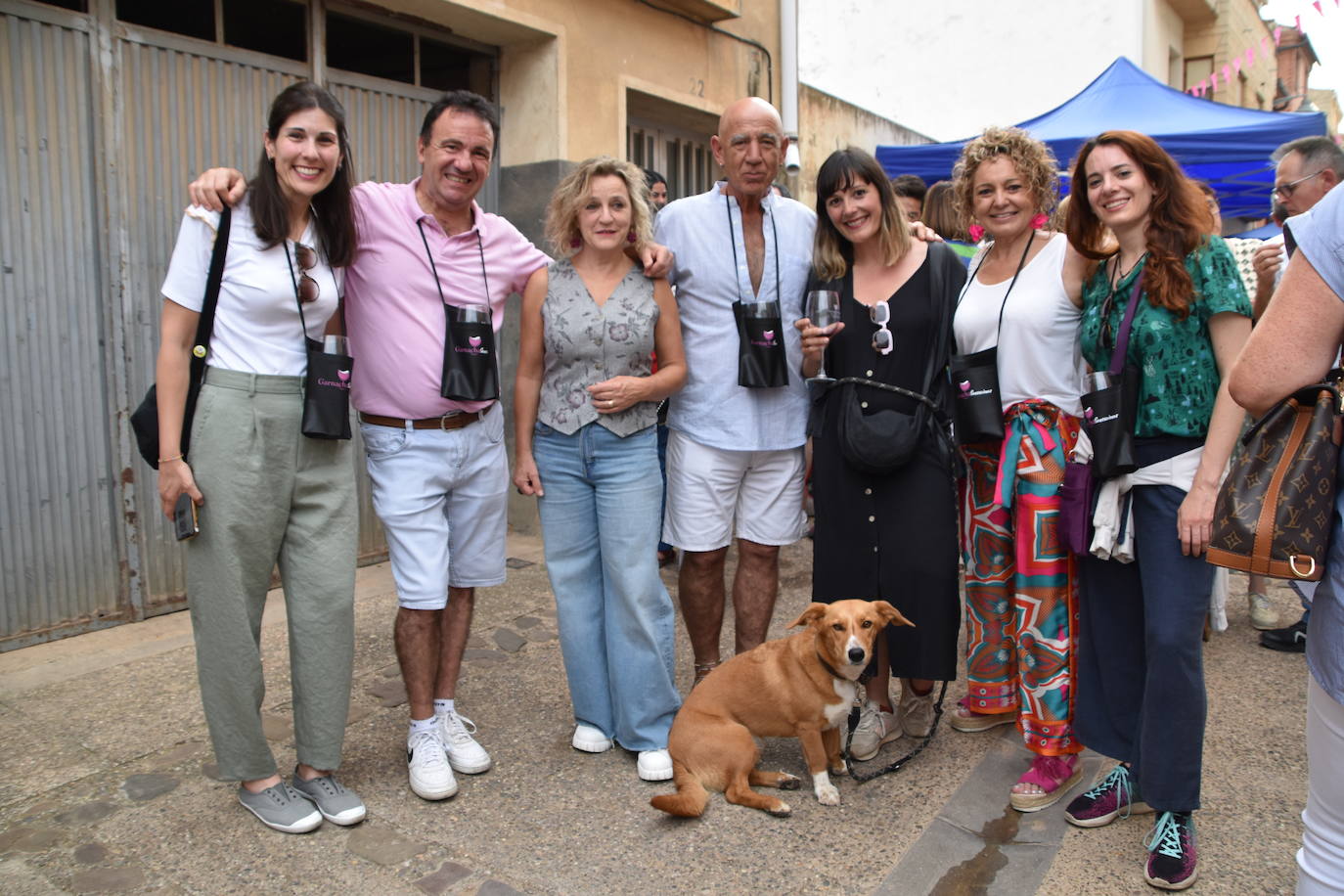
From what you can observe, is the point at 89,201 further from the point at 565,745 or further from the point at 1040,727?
the point at 1040,727

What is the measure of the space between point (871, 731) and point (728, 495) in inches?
39.4

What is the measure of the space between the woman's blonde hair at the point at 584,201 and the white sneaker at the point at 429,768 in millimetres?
1727

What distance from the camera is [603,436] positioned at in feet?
11.1

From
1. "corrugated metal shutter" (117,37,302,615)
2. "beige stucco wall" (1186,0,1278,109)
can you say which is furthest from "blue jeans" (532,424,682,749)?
"beige stucco wall" (1186,0,1278,109)

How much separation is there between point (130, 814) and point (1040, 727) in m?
2.89

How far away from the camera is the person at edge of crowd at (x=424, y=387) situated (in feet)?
10.6

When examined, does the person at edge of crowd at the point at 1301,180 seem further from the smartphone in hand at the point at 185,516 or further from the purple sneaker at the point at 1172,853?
the smartphone in hand at the point at 185,516

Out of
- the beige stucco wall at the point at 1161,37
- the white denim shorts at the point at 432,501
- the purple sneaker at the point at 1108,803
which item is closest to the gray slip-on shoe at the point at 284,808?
the white denim shorts at the point at 432,501

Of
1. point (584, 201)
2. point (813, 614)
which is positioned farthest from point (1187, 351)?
point (584, 201)

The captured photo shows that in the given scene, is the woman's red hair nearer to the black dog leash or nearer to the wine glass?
the wine glass

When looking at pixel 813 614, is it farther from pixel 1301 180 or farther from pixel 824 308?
pixel 1301 180

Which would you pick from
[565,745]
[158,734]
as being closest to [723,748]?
[565,745]

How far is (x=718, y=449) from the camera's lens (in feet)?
12.0

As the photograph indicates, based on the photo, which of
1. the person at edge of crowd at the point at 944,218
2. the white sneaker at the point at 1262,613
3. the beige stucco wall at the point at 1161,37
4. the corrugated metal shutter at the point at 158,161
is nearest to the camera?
the corrugated metal shutter at the point at 158,161
